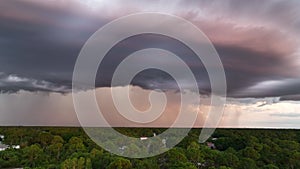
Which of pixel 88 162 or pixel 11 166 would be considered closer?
pixel 88 162

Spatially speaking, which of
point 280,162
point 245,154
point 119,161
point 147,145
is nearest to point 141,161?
point 119,161

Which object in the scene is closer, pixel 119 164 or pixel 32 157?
pixel 119 164

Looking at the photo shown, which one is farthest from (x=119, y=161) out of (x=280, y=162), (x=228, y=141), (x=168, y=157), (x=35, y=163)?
(x=228, y=141)

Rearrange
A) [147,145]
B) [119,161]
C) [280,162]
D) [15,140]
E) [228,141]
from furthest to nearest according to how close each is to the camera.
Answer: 1. [15,140]
2. [228,141]
3. [147,145]
4. [280,162]
5. [119,161]

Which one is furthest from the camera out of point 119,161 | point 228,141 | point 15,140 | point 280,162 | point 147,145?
point 15,140

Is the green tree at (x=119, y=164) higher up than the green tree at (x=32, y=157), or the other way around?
the green tree at (x=32, y=157)

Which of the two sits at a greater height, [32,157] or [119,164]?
[32,157]

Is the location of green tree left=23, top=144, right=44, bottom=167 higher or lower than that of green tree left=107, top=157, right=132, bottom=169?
higher

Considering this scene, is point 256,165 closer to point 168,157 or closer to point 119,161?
point 168,157

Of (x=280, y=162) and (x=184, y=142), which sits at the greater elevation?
(x=184, y=142)

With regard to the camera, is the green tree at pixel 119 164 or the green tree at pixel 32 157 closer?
the green tree at pixel 119 164

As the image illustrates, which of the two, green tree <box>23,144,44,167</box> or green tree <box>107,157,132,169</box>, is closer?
green tree <box>107,157,132,169</box>
